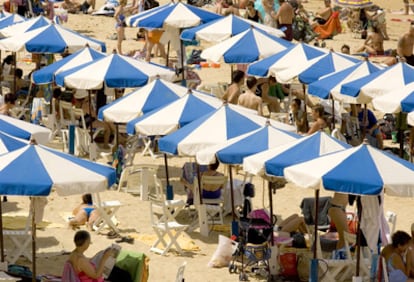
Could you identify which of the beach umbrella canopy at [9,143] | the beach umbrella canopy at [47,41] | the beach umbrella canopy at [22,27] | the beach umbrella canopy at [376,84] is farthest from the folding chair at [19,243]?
the beach umbrella canopy at [22,27]

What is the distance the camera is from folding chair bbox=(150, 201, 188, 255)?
45.2 ft

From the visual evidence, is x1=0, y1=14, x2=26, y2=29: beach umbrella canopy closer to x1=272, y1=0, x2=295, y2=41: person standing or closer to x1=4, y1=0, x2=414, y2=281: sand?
x1=272, y1=0, x2=295, y2=41: person standing

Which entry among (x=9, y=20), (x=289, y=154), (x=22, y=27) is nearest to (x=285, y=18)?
(x=9, y=20)

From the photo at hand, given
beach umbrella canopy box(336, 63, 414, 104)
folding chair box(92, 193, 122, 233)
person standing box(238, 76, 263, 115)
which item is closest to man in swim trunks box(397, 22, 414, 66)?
beach umbrella canopy box(336, 63, 414, 104)

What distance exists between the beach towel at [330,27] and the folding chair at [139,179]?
1359 centimetres

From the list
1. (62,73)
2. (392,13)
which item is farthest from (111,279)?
(392,13)

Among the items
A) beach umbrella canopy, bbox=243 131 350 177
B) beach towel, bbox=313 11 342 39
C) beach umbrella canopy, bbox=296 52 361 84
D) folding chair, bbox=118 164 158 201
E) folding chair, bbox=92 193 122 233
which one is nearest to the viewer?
beach umbrella canopy, bbox=243 131 350 177

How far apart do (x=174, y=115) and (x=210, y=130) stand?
1.16 metres

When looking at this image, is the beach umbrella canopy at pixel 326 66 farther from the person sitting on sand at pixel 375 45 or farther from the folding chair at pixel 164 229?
the person sitting on sand at pixel 375 45

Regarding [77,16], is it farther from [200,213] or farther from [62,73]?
[200,213]

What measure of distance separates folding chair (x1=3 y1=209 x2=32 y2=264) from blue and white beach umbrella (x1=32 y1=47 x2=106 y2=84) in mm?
4920

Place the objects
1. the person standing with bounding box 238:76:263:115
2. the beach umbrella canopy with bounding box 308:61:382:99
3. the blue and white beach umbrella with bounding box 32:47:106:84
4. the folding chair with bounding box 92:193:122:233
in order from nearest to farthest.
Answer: the folding chair with bounding box 92:193:122:233, the person standing with bounding box 238:76:263:115, the beach umbrella canopy with bounding box 308:61:382:99, the blue and white beach umbrella with bounding box 32:47:106:84

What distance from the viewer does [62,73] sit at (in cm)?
1800

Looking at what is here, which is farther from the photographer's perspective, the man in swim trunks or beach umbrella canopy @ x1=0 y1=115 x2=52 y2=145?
the man in swim trunks
